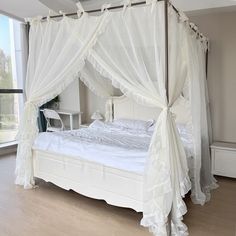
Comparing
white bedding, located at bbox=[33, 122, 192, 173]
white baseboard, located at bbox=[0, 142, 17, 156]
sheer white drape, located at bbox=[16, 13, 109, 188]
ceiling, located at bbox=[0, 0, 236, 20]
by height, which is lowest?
white baseboard, located at bbox=[0, 142, 17, 156]

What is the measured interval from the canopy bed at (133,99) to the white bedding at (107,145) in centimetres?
1

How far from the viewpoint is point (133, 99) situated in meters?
2.58

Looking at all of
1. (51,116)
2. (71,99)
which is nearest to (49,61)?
(51,116)

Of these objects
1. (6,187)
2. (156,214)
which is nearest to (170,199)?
(156,214)

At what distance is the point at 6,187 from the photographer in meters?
3.55

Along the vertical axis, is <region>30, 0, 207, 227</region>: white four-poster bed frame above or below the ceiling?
below

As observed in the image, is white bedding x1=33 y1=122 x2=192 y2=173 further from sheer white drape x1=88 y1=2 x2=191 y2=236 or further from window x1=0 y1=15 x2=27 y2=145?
window x1=0 y1=15 x2=27 y2=145

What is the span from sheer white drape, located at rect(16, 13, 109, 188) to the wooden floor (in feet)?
1.46

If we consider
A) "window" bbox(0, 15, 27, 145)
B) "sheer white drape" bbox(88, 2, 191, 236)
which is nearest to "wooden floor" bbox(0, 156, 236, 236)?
"sheer white drape" bbox(88, 2, 191, 236)

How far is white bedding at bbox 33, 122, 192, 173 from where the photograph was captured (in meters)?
2.65

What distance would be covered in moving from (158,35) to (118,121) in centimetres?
244

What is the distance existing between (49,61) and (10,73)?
10.1ft

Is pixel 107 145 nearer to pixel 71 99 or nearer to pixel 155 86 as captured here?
pixel 155 86

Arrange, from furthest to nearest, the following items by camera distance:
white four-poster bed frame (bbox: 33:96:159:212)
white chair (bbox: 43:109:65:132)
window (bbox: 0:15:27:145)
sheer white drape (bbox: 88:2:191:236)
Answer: window (bbox: 0:15:27:145) < white chair (bbox: 43:109:65:132) < white four-poster bed frame (bbox: 33:96:159:212) < sheer white drape (bbox: 88:2:191:236)
